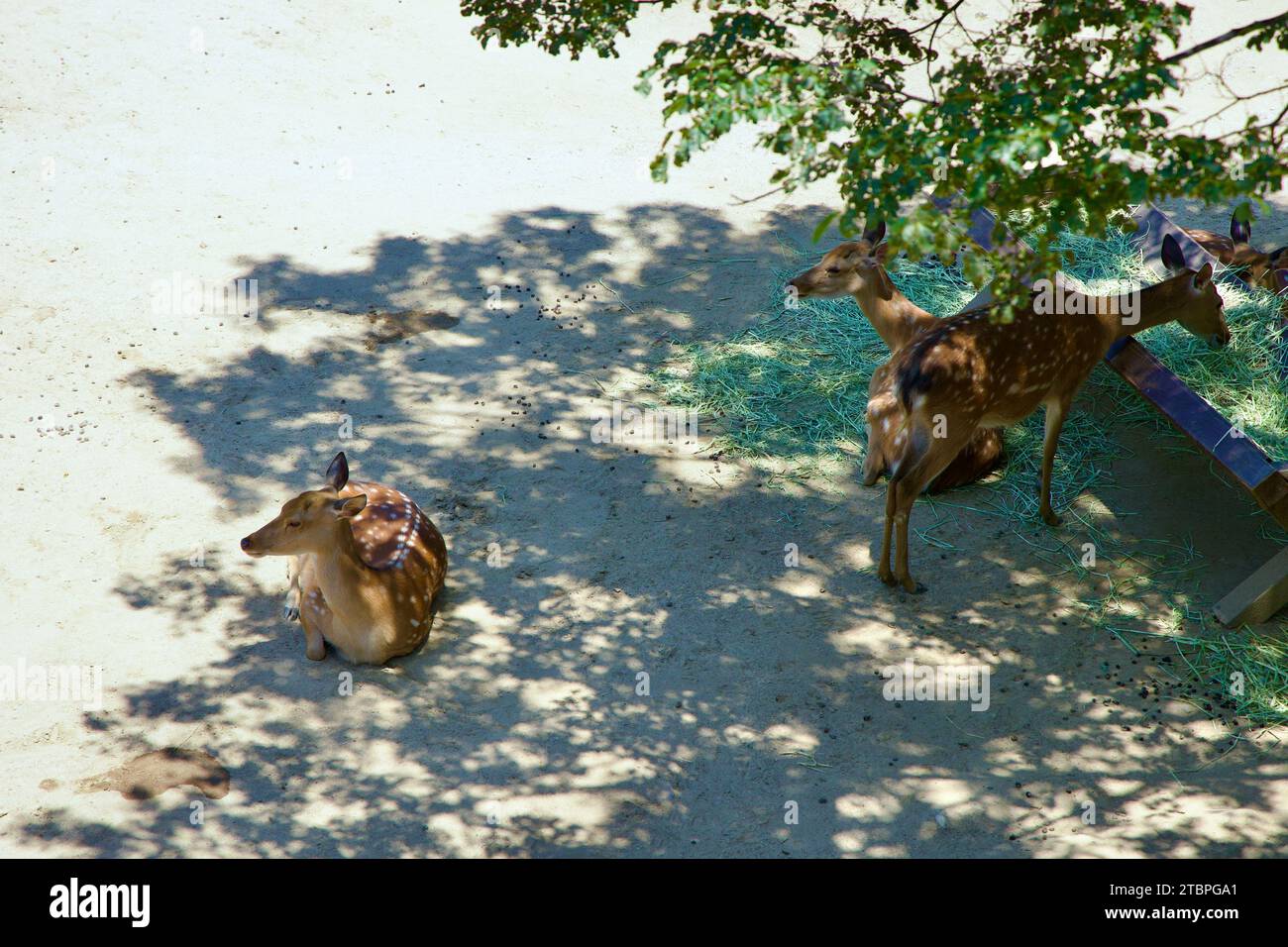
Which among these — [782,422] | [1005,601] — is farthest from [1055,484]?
[782,422]

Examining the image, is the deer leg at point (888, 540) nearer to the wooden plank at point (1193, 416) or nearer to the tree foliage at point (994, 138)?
the wooden plank at point (1193, 416)

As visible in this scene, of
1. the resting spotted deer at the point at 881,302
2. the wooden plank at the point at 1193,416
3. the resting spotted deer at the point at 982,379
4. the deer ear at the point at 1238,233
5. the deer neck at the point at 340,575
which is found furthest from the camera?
the deer ear at the point at 1238,233

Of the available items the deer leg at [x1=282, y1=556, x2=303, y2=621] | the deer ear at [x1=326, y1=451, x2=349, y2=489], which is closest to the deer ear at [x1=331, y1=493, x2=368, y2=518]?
the deer ear at [x1=326, y1=451, x2=349, y2=489]

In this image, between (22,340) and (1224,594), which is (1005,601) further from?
(22,340)

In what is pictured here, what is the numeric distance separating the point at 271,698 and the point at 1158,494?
180 inches

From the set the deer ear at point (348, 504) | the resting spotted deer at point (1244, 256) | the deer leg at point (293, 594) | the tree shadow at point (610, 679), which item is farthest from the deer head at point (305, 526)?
the resting spotted deer at point (1244, 256)

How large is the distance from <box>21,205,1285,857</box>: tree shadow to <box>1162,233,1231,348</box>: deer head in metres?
0.88

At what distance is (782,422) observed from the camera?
7070mm

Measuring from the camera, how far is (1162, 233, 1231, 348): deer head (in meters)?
6.47

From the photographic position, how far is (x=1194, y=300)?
21.5 ft

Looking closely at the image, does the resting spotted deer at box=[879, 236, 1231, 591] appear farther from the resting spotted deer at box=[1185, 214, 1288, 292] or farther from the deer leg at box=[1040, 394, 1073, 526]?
the resting spotted deer at box=[1185, 214, 1288, 292]

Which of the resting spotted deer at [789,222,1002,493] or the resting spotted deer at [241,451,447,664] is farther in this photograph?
the resting spotted deer at [789,222,1002,493]

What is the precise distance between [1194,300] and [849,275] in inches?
75.4

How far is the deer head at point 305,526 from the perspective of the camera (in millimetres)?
5066
